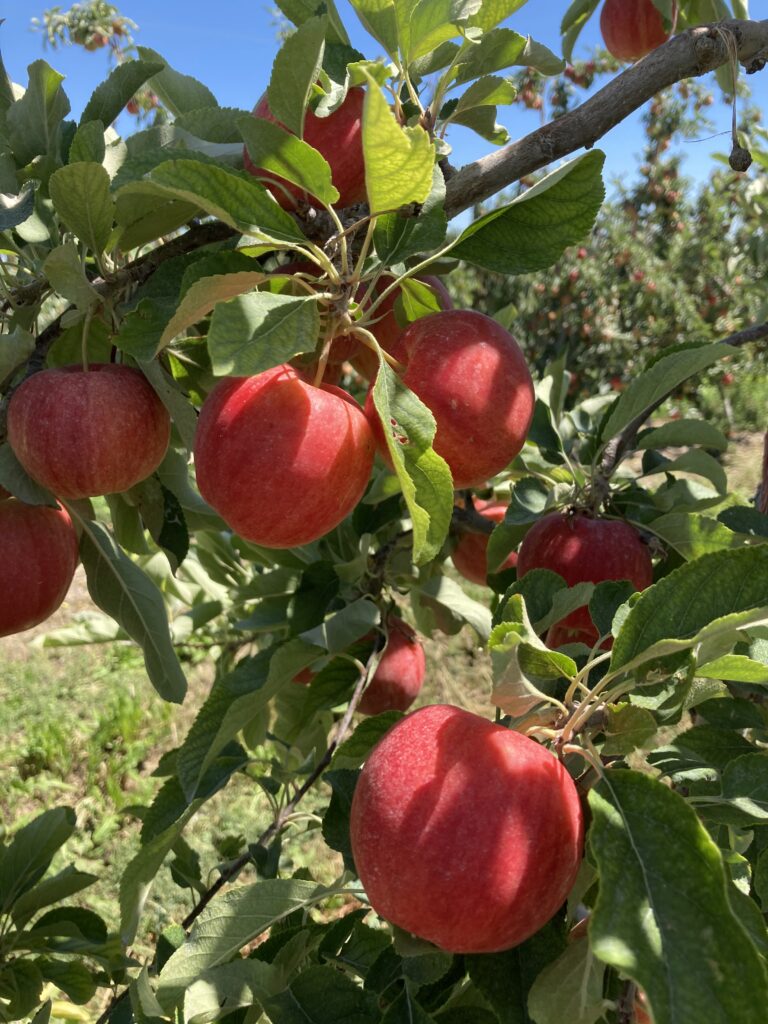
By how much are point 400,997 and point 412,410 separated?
0.48m

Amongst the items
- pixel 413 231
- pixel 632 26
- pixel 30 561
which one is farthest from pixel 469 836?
pixel 632 26

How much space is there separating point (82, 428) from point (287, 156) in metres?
0.31

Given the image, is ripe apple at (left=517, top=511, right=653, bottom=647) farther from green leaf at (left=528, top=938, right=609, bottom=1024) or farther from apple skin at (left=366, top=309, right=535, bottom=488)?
green leaf at (left=528, top=938, right=609, bottom=1024)

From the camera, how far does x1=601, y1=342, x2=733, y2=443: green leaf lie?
87 cm

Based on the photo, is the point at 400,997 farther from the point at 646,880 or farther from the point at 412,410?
the point at 412,410

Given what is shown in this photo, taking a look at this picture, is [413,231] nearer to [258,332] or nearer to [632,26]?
[258,332]

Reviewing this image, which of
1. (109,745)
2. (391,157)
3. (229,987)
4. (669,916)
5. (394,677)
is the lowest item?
(109,745)

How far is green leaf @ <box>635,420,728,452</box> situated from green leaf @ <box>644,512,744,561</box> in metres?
0.17

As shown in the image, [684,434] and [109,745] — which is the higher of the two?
[684,434]

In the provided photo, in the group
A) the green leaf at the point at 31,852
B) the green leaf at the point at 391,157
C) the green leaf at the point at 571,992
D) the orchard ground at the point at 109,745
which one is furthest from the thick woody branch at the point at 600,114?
the orchard ground at the point at 109,745

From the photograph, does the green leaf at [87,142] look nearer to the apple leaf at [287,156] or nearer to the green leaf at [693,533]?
the apple leaf at [287,156]

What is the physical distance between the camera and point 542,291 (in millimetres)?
7113

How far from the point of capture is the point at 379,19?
751 mm

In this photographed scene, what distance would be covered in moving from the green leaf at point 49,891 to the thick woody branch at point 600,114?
1.04m
